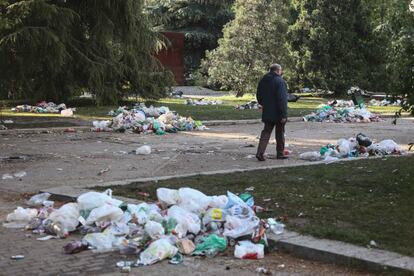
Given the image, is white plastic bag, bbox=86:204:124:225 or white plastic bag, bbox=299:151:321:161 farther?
white plastic bag, bbox=299:151:321:161

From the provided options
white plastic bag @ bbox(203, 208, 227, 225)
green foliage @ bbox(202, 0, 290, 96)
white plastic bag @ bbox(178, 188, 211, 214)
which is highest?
green foliage @ bbox(202, 0, 290, 96)

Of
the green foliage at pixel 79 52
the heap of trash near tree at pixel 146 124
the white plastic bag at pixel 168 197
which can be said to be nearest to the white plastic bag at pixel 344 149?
the white plastic bag at pixel 168 197

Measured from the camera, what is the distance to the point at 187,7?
164 feet

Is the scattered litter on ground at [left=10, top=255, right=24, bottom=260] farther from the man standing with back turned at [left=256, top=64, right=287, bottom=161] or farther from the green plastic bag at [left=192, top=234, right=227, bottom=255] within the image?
the man standing with back turned at [left=256, top=64, right=287, bottom=161]

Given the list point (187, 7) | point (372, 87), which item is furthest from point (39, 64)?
point (187, 7)

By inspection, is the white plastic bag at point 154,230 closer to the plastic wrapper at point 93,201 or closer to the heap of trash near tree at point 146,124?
the plastic wrapper at point 93,201

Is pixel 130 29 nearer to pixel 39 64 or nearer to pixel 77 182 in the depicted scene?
pixel 39 64

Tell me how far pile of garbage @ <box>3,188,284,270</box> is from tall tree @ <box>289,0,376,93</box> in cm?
3132

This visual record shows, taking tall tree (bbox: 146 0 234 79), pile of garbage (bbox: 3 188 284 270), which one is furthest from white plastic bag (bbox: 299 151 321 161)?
tall tree (bbox: 146 0 234 79)

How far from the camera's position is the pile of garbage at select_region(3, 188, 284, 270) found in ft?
19.0

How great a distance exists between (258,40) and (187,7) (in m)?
18.0

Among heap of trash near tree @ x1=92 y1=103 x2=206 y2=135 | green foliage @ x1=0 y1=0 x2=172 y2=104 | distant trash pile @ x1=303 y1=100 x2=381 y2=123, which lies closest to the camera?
heap of trash near tree @ x1=92 y1=103 x2=206 y2=135

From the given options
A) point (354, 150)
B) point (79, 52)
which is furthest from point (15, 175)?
point (79, 52)

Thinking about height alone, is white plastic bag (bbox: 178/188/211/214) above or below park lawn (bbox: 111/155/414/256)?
above
